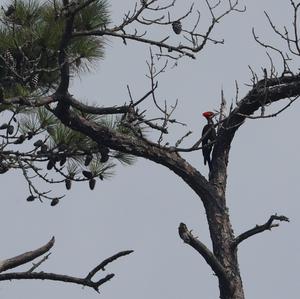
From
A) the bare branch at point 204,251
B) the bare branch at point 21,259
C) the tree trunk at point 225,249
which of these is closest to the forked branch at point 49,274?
the bare branch at point 21,259

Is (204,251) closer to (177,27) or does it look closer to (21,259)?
(177,27)

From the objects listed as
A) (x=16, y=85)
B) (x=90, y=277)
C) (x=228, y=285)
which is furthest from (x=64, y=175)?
(x=90, y=277)

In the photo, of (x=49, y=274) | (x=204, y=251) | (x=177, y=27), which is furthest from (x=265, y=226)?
(x=49, y=274)

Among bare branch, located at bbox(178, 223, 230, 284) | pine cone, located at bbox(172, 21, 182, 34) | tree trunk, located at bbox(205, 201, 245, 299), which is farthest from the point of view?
tree trunk, located at bbox(205, 201, 245, 299)

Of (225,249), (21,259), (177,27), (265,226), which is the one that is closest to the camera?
(21,259)

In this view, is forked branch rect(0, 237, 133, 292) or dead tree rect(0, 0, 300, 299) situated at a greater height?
dead tree rect(0, 0, 300, 299)

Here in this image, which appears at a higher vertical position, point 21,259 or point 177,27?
point 177,27

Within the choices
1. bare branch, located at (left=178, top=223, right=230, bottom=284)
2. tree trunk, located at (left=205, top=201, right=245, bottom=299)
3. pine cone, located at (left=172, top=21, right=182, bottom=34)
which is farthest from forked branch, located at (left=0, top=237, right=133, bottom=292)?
tree trunk, located at (left=205, top=201, right=245, bottom=299)

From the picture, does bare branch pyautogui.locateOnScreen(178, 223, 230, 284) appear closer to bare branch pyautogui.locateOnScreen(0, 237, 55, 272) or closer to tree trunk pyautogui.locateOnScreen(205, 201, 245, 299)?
tree trunk pyautogui.locateOnScreen(205, 201, 245, 299)

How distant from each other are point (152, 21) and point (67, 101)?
0.82m

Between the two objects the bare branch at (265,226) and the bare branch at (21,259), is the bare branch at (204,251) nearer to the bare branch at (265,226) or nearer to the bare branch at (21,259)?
the bare branch at (265,226)

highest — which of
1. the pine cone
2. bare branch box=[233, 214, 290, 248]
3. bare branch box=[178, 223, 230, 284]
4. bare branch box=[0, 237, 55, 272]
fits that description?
the pine cone

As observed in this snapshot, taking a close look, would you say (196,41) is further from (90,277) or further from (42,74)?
(90,277)

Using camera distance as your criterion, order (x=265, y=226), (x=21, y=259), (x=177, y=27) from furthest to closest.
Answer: (x=265, y=226)
(x=177, y=27)
(x=21, y=259)
